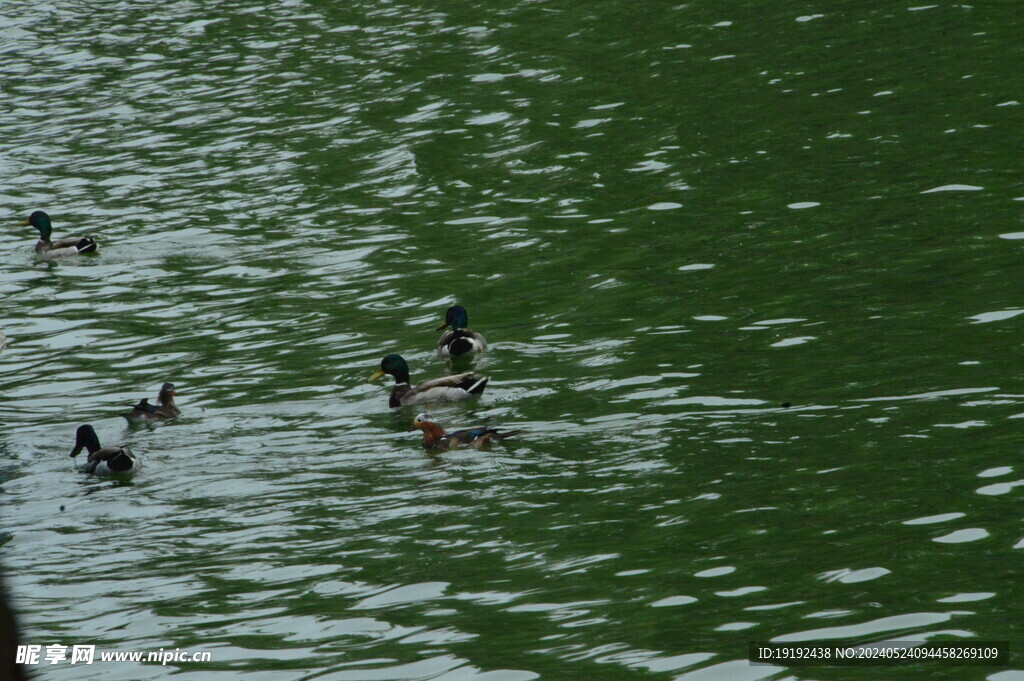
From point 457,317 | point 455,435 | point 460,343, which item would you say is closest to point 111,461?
point 455,435

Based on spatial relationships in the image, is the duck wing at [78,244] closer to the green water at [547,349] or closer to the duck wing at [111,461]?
the green water at [547,349]

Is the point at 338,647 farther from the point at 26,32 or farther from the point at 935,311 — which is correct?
the point at 26,32

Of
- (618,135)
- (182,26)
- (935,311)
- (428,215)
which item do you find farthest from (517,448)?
(182,26)

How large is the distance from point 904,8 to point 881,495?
2180 cm

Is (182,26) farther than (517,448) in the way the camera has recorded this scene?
Yes

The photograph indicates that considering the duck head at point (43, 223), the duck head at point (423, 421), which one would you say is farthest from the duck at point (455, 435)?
the duck head at point (43, 223)

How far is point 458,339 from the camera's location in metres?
15.9

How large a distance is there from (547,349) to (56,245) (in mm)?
9930

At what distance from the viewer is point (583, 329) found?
16.2 m

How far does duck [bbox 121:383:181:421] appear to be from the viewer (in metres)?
14.6

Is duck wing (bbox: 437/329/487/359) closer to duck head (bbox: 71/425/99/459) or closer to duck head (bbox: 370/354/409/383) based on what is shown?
duck head (bbox: 370/354/409/383)

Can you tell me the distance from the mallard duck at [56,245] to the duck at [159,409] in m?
→ 7.46

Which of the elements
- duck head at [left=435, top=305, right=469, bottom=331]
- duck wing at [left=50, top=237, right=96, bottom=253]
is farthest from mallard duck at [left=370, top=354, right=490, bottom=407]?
duck wing at [left=50, top=237, right=96, bottom=253]

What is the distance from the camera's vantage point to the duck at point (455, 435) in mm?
13070
